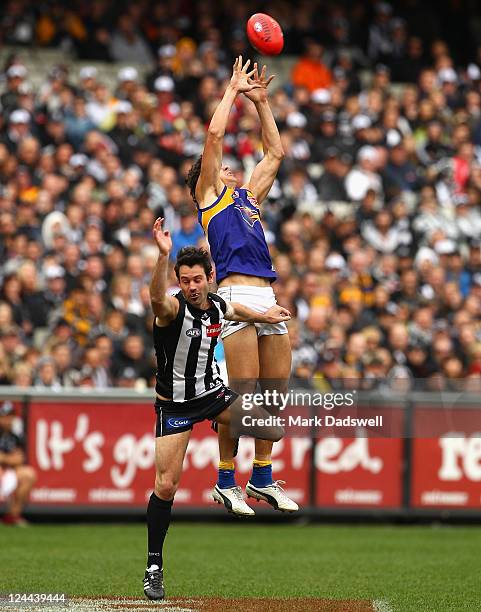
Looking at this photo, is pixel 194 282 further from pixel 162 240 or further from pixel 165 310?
pixel 162 240

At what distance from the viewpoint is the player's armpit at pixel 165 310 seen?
27.4ft

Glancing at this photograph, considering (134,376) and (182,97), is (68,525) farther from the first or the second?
(182,97)

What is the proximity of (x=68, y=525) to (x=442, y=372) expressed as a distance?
4.67 meters

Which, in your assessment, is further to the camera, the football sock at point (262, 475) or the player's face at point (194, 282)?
the football sock at point (262, 475)

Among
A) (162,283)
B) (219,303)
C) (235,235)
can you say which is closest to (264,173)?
(235,235)

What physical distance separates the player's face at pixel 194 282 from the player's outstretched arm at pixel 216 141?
2.20ft

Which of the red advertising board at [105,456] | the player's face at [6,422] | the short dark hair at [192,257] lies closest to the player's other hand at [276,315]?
the short dark hair at [192,257]

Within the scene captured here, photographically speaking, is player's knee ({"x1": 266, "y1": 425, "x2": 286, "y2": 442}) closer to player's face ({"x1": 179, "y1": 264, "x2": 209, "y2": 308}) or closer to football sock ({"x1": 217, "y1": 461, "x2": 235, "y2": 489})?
football sock ({"x1": 217, "y1": 461, "x2": 235, "y2": 489})

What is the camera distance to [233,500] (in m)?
8.96

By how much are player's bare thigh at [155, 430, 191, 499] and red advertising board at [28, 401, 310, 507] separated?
548 centimetres

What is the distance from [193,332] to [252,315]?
0.40 meters

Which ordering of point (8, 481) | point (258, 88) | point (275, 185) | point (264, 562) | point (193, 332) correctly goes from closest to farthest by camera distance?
point (193, 332), point (258, 88), point (264, 562), point (8, 481), point (275, 185)

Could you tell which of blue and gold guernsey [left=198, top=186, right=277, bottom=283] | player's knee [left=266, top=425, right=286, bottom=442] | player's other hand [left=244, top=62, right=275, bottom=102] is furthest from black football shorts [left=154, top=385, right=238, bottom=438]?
player's other hand [left=244, top=62, right=275, bottom=102]

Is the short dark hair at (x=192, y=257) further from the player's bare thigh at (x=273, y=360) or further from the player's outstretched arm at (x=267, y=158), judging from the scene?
the player's outstretched arm at (x=267, y=158)
